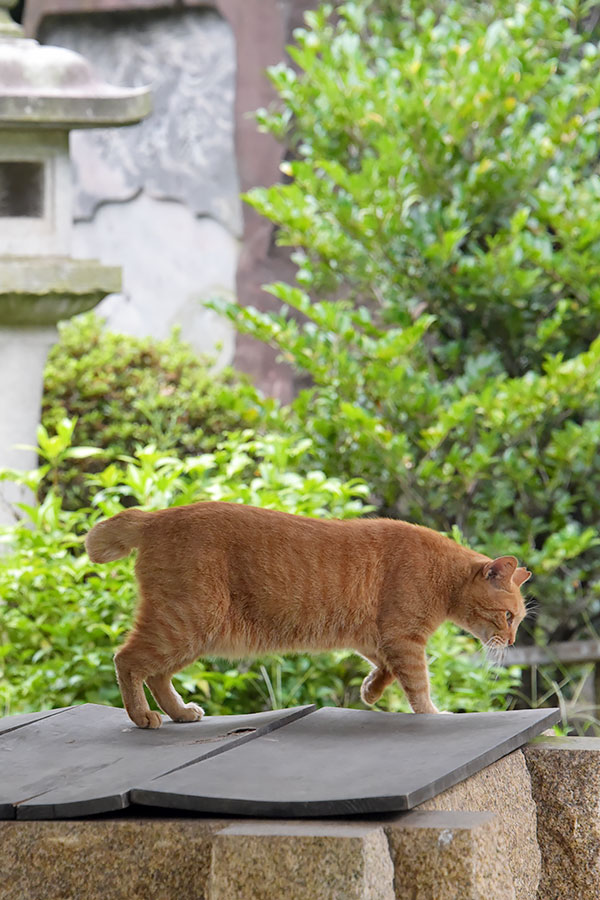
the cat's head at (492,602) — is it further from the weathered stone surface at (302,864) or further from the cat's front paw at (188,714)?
the weathered stone surface at (302,864)

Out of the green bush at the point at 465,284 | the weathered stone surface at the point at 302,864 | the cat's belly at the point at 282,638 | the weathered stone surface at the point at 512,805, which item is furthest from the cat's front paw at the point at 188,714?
the green bush at the point at 465,284

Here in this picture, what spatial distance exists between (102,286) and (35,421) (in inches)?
29.4

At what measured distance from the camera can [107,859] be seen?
6.60 feet

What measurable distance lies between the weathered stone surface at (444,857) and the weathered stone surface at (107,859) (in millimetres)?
316

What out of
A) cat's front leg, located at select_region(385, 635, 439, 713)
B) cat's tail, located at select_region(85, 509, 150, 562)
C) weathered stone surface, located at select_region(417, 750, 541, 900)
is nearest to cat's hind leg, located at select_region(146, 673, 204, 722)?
cat's tail, located at select_region(85, 509, 150, 562)

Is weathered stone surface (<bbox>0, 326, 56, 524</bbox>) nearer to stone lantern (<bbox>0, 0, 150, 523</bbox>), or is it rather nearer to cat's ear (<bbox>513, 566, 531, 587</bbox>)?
stone lantern (<bbox>0, 0, 150, 523</bbox>)

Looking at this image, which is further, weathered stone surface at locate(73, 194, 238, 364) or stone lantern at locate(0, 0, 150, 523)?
weathered stone surface at locate(73, 194, 238, 364)

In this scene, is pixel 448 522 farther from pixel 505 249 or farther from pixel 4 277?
pixel 4 277

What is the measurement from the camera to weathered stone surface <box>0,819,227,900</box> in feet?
6.47

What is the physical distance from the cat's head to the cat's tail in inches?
30.0

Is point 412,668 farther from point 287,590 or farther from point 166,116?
point 166,116

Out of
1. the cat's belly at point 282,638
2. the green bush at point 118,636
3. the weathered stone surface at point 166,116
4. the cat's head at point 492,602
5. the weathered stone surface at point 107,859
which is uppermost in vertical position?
the weathered stone surface at point 166,116

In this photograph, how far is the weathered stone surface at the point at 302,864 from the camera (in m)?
1.76

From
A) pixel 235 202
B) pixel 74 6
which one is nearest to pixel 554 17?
pixel 235 202
